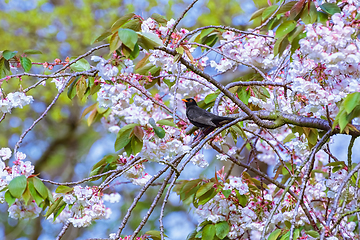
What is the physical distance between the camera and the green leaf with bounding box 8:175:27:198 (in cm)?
141

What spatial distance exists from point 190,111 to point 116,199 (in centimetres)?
75

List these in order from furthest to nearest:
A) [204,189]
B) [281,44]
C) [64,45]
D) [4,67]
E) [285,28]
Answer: [64,45], [204,189], [4,67], [281,44], [285,28]

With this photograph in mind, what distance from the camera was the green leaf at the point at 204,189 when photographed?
207 centimetres

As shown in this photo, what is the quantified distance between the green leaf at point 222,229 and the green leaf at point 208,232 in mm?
24

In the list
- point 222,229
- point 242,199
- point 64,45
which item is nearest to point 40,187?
point 222,229

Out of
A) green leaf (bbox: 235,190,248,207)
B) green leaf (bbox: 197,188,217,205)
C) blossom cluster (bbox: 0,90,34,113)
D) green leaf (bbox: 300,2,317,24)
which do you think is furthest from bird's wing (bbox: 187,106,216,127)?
blossom cluster (bbox: 0,90,34,113)

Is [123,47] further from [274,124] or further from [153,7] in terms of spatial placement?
[153,7]

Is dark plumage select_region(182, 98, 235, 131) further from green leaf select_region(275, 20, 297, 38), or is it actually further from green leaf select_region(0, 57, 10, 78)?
→ green leaf select_region(0, 57, 10, 78)

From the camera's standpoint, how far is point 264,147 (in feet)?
10.9

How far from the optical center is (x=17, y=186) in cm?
143

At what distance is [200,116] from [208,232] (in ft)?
2.09

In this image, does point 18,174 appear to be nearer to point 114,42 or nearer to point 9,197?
point 9,197

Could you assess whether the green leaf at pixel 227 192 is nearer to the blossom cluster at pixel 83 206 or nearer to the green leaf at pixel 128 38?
the blossom cluster at pixel 83 206

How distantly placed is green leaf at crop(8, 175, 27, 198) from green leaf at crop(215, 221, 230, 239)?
3.62ft
